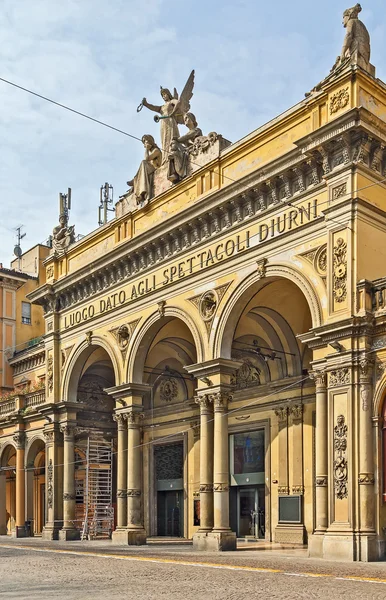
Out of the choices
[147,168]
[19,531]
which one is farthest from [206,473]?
[19,531]

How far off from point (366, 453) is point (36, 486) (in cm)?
2325

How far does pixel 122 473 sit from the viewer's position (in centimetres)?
2736

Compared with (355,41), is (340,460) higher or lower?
lower

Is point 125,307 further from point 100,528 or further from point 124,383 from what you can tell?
point 100,528

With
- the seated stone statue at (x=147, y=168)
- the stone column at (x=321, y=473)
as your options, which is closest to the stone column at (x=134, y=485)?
the seated stone statue at (x=147, y=168)

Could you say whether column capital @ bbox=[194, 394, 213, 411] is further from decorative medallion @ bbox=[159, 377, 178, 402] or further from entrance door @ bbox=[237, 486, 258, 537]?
decorative medallion @ bbox=[159, 377, 178, 402]

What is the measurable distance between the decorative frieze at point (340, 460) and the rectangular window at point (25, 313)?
31.4 meters

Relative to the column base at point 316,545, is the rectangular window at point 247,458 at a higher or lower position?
higher

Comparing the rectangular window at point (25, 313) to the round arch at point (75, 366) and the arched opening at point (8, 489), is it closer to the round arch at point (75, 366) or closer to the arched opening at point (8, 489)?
the arched opening at point (8, 489)

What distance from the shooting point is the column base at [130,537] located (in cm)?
2614

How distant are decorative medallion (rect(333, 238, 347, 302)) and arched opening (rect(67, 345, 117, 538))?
44.3 feet

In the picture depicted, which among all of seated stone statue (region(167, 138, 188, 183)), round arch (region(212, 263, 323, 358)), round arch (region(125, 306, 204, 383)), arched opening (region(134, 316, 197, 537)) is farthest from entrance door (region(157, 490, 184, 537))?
seated stone statue (region(167, 138, 188, 183))

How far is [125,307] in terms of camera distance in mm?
27828

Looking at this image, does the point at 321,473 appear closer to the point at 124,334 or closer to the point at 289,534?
the point at 289,534
